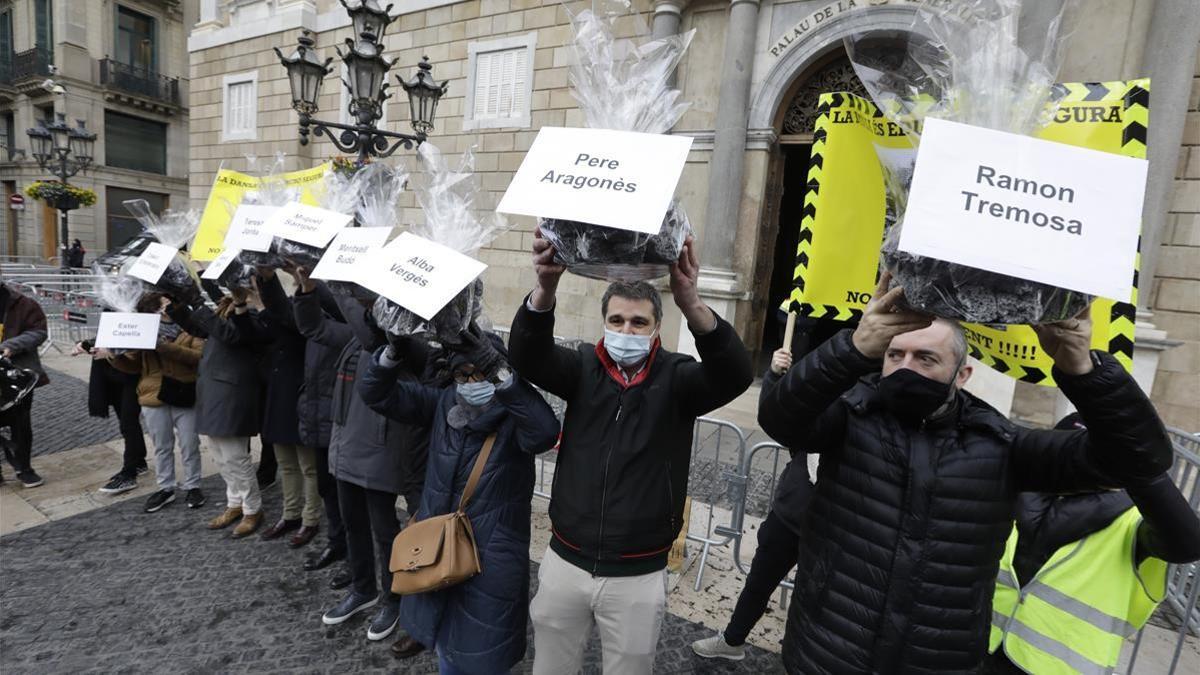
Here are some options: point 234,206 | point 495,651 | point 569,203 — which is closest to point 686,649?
point 495,651

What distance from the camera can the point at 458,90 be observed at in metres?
10.3

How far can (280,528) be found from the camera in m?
4.12

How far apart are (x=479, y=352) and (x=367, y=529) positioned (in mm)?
1671

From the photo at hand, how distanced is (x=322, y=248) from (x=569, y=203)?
2.15m

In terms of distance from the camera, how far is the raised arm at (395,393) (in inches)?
100

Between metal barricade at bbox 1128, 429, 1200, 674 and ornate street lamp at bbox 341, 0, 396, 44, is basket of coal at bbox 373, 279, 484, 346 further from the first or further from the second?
ornate street lamp at bbox 341, 0, 396, 44

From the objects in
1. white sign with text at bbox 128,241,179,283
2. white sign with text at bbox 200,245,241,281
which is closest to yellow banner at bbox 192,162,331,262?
white sign with text at bbox 128,241,179,283

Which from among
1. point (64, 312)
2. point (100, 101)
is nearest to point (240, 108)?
point (64, 312)

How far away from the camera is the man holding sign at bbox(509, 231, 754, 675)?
7.08 feet

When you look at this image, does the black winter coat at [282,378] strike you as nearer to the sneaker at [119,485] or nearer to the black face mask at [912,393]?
the sneaker at [119,485]

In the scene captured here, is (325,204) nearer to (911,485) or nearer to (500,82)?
(911,485)

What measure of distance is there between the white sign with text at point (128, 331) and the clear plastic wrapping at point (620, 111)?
3969 mm

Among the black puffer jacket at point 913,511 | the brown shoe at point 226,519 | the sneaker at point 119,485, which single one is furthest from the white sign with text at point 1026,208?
the sneaker at point 119,485

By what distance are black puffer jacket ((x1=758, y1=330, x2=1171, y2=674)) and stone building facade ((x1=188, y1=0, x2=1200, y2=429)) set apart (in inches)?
137
